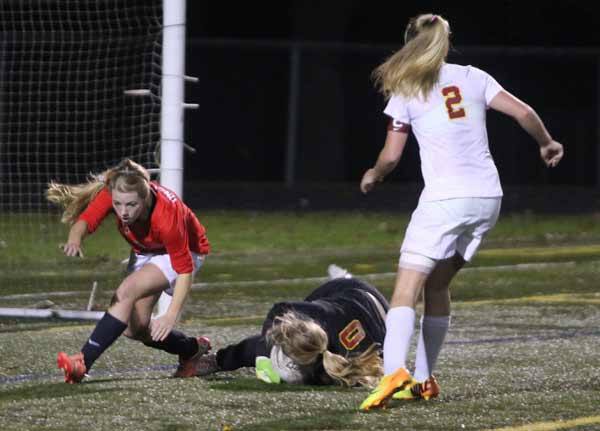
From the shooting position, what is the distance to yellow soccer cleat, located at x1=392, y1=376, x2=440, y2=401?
6527mm

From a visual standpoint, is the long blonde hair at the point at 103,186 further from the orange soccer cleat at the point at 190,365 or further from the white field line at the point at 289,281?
the white field line at the point at 289,281

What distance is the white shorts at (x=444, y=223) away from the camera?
6336 mm

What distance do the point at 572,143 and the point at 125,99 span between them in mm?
8346

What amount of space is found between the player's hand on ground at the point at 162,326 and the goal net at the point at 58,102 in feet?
25.9

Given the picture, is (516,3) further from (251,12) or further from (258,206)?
(258,206)

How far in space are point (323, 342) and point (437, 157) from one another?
3.22 ft

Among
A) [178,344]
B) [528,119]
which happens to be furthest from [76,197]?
[528,119]

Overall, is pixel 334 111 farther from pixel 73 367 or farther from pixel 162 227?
pixel 73 367

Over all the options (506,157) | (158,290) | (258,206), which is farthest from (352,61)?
(158,290)

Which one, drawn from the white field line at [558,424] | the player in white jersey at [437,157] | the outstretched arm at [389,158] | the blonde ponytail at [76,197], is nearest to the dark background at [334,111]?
the blonde ponytail at [76,197]

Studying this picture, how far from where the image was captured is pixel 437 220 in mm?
6352

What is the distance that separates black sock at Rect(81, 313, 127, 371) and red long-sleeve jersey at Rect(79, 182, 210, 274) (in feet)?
1.23

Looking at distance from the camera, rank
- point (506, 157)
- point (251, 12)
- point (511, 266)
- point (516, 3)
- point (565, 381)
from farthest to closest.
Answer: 1. point (251, 12)
2. point (516, 3)
3. point (506, 157)
4. point (511, 266)
5. point (565, 381)

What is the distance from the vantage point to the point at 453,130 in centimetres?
641
